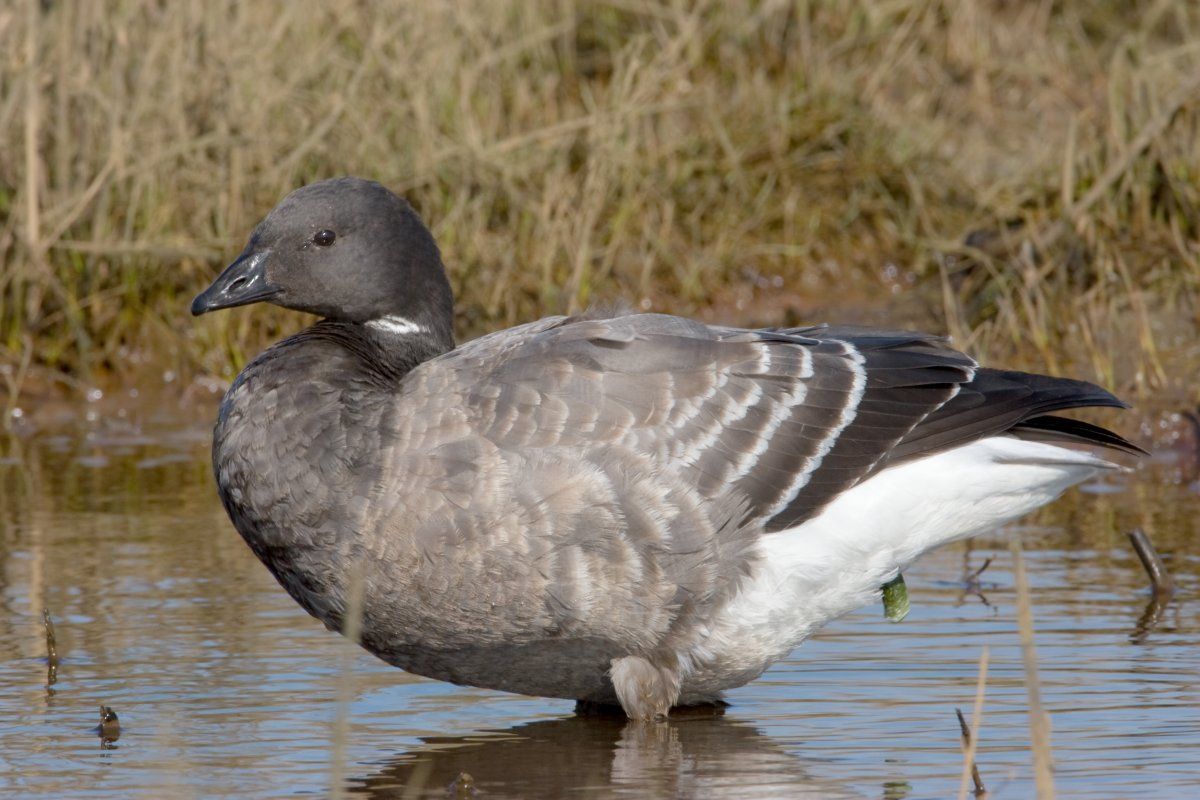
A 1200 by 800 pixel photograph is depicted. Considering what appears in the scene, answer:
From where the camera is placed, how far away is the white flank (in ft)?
17.7

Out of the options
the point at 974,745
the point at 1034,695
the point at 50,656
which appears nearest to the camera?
the point at 1034,695

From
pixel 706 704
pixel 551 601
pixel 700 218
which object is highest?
pixel 700 218

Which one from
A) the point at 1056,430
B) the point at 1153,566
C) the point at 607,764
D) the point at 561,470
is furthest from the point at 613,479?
the point at 1153,566

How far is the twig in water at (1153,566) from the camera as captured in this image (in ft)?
21.0

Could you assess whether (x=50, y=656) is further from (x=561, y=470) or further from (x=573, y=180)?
(x=573, y=180)

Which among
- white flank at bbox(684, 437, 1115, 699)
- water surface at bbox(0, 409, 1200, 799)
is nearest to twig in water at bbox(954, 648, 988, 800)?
water surface at bbox(0, 409, 1200, 799)

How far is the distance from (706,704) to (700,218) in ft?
18.0

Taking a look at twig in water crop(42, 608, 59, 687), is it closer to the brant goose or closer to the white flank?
the brant goose

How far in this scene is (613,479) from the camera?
521 centimetres

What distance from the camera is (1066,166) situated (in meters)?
9.44

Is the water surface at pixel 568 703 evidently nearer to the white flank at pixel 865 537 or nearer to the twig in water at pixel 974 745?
the twig in water at pixel 974 745

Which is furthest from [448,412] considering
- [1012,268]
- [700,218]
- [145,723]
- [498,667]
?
[700,218]

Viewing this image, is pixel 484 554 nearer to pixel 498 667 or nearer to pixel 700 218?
pixel 498 667

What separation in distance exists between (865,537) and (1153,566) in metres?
1.48
